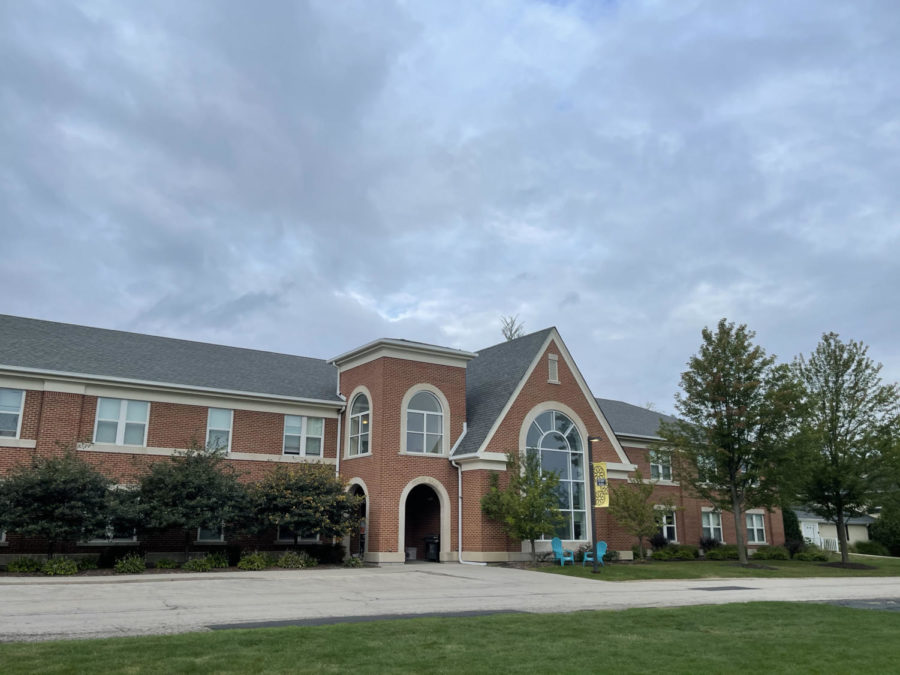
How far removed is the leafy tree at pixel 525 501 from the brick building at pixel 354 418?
520mm

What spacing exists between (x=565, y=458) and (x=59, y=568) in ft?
60.7

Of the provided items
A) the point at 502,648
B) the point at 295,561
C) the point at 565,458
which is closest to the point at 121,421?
the point at 295,561

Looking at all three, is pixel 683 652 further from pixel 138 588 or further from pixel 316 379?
pixel 316 379

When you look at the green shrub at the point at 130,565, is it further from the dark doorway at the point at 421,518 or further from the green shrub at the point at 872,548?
the green shrub at the point at 872,548

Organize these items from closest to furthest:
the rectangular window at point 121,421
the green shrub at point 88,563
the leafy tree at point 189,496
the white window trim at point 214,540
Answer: the green shrub at point 88,563 < the leafy tree at point 189,496 < the rectangular window at point 121,421 < the white window trim at point 214,540

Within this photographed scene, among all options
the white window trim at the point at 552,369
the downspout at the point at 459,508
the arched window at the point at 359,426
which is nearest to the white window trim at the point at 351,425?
the arched window at the point at 359,426

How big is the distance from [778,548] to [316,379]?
980 inches

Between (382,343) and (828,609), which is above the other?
(382,343)

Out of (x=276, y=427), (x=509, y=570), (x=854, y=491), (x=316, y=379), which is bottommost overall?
(x=509, y=570)

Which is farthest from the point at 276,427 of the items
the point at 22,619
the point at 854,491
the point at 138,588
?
the point at 854,491

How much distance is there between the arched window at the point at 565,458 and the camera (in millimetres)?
28969

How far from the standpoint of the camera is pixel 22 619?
11.2 m

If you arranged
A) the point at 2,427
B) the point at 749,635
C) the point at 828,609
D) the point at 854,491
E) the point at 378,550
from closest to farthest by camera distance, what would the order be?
1. the point at 749,635
2. the point at 828,609
3. the point at 2,427
4. the point at 378,550
5. the point at 854,491

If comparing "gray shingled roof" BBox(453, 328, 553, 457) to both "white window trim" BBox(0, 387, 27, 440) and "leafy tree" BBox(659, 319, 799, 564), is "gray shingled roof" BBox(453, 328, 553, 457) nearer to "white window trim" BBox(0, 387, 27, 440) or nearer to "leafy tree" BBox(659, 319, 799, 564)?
"leafy tree" BBox(659, 319, 799, 564)
